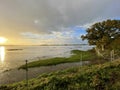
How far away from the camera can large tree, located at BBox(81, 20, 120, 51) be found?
4009 centimetres

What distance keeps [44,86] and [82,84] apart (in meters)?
2.71

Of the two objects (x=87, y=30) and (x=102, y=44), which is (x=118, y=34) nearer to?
(x=102, y=44)

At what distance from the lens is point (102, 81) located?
1067cm

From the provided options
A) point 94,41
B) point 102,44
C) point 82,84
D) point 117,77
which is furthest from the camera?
point 94,41

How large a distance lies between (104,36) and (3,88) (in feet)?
109

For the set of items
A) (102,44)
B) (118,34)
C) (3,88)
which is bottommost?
(3,88)

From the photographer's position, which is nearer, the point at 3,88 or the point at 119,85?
the point at 119,85

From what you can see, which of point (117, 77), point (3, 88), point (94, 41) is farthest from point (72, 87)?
point (94, 41)

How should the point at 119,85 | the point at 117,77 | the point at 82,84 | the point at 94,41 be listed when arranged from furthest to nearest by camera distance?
the point at 94,41 → the point at 117,77 → the point at 82,84 → the point at 119,85

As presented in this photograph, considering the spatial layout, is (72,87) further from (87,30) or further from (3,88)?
(87,30)

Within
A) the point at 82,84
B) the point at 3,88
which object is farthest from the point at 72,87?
the point at 3,88

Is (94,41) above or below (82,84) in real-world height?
above

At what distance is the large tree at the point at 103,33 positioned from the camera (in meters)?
40.1

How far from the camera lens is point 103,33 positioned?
1668 inches
